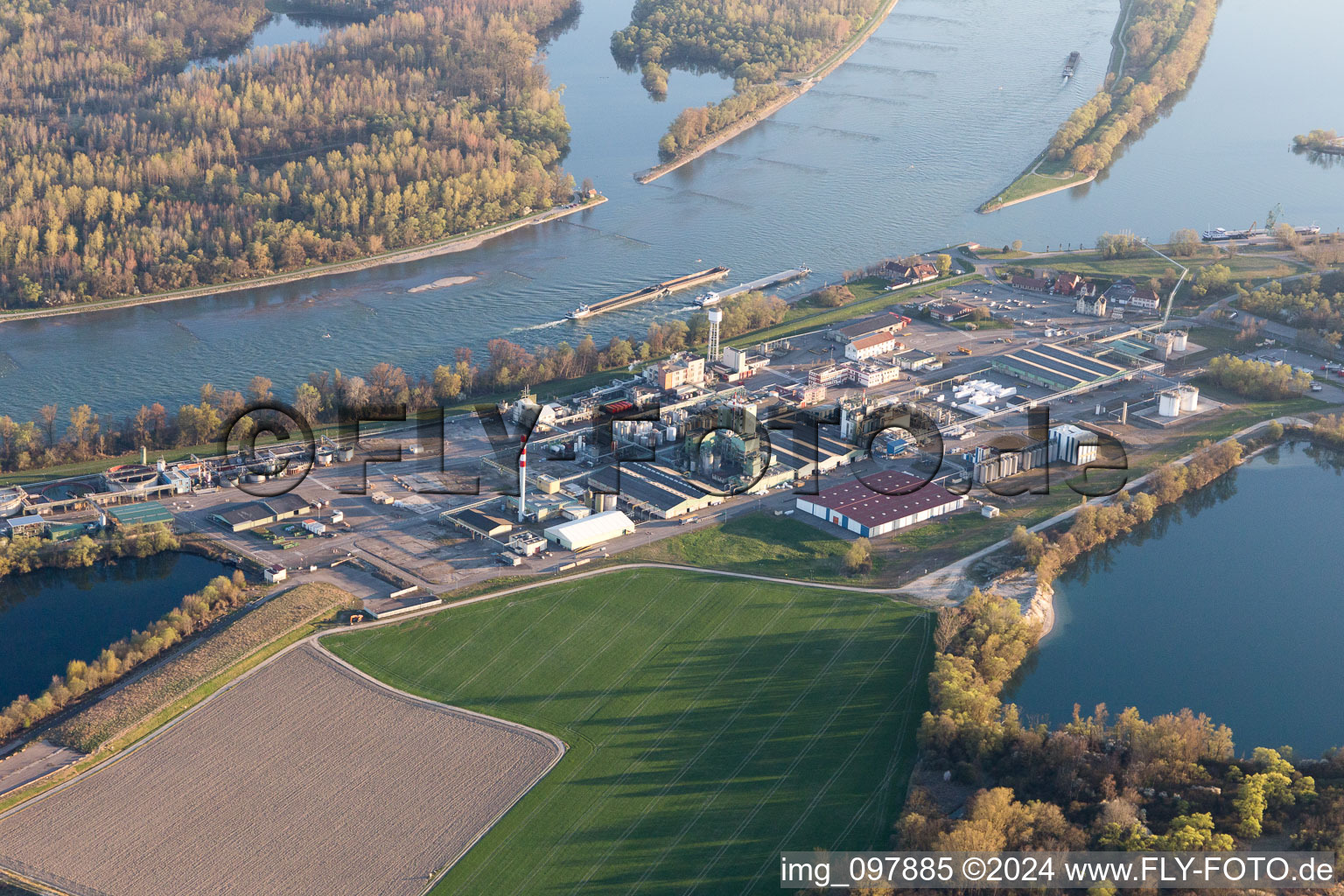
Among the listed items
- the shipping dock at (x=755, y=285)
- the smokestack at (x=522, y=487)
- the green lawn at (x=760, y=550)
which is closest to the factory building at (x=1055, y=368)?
the shipping dock at (x=755, y=285)

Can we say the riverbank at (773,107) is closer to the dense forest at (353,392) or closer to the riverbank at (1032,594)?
the dense forest at (353,392)

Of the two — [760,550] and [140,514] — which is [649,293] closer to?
[760,550]

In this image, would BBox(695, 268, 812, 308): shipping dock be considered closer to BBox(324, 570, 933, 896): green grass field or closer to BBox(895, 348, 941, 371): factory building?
BBox(895, 348, 941, 371): factory building

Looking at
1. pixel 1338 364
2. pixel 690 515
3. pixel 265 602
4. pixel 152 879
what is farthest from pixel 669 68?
pixel 152 879

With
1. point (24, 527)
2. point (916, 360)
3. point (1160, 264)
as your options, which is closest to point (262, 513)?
point (24, 527)

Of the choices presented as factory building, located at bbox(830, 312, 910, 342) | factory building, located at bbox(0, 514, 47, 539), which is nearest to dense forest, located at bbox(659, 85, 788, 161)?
factory building, located at bbox(830, 312, 910, 342)

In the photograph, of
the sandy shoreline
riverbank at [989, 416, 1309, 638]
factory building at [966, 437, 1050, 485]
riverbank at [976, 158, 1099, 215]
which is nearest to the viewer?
riverbank at [989, 416, 1309, 638]

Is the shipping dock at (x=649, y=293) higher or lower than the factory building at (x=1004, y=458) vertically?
higher
